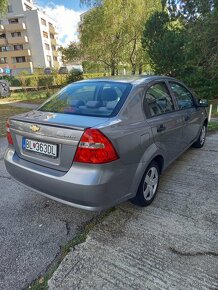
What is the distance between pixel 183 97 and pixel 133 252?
2.68 m

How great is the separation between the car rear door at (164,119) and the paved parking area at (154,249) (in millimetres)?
673

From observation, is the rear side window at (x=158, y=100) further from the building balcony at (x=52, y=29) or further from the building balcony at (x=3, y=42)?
the building balcony at (x=52, y=29)

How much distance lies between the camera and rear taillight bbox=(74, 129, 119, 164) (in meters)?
2.09

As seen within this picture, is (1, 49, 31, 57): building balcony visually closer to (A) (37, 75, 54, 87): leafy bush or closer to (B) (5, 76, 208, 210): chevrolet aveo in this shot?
(A) (37, 75, 54, 87): leafy bush

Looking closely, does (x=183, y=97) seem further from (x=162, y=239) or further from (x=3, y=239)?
(x=3, y=239)

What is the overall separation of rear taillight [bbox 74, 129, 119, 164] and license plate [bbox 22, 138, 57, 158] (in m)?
0.30

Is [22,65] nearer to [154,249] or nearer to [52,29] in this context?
[52,29]

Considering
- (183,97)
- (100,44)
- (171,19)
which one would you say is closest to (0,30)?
(100,44)

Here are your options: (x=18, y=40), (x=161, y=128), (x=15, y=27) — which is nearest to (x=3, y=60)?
(x=18, y=40)

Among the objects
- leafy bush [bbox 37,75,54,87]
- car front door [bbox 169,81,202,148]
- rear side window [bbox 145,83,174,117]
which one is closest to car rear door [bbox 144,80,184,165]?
rear side window [bbox 145,83,174,117]

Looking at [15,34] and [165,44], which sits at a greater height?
[15,34]

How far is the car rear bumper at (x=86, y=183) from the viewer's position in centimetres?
212

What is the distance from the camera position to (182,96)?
12.8ft

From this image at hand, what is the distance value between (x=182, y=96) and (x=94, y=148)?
7.87ft
